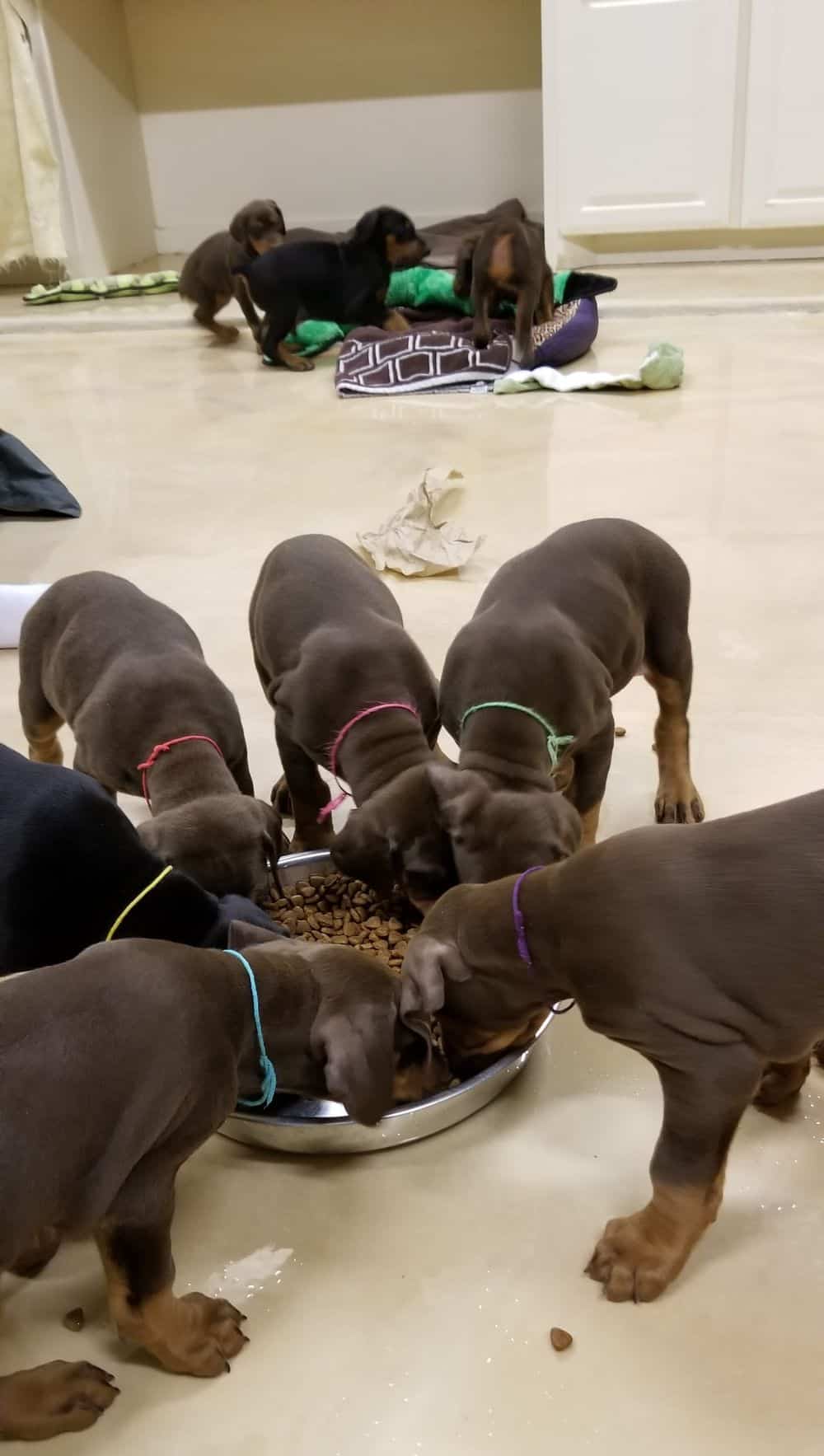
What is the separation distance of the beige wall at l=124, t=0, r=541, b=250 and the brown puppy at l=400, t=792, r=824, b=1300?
8935mm

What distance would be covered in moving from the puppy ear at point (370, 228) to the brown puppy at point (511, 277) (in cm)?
53

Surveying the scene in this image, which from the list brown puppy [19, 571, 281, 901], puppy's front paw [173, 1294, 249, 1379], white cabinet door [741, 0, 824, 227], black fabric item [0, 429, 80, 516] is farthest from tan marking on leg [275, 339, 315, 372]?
puppy's front paw [173, 1294, 249, 1379]

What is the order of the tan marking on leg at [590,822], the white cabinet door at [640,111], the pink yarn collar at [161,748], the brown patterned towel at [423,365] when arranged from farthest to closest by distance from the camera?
the white cabinet door at [640,111]
the brown patterned towel at [423,365]
the tan marking on leg at [590,822]
the pink yarn collar at [161,748]

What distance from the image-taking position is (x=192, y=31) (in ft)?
30.9

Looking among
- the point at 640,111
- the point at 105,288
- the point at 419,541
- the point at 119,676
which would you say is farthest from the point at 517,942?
the point at 105,288

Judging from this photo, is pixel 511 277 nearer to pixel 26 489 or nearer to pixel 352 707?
pixel 26 489

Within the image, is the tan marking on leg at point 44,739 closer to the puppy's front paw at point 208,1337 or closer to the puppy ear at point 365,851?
the puppy ear at point 365,851

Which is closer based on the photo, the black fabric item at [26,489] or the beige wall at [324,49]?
the black fabric item at [26,489]

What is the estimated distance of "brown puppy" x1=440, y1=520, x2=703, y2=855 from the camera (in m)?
2.44

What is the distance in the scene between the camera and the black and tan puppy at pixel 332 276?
673 centimetres

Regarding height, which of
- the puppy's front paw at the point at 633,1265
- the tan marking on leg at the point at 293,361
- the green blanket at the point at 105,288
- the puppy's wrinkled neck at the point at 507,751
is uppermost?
the green blanket at the point at 105,288

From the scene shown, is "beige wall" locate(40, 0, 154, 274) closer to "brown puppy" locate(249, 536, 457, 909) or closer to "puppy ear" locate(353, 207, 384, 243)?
"puppy ear" locate(353, 207, 384, 243)

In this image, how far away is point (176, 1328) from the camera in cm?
170

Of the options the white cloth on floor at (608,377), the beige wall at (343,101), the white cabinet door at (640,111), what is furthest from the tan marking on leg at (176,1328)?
the beige wall at (343,101)
